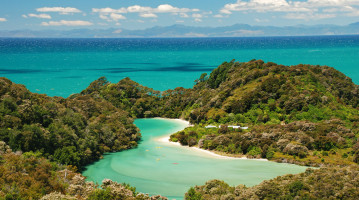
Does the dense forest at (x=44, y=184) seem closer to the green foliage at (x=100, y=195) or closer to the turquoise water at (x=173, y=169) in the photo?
the green foliage at (x=100, y=195)

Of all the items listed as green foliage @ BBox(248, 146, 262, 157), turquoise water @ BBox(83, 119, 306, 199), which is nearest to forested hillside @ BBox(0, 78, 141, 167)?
turquoise water @ BBox(83, 119, 306, 199)

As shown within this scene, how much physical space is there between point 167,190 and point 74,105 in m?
22.8

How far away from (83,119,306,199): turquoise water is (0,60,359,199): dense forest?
1903mm

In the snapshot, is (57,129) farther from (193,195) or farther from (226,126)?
(226,126)

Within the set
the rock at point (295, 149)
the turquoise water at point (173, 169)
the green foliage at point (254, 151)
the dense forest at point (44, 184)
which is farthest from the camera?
the green foliage at point (254, 151)

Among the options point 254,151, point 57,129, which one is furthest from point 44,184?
point 254,151

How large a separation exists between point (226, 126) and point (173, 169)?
12.4 metres

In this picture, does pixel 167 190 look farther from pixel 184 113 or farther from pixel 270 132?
pixel 184 113

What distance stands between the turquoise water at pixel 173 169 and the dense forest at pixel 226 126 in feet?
6.24

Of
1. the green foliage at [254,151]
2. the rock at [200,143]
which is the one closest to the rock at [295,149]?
the green foliage at [254,151]

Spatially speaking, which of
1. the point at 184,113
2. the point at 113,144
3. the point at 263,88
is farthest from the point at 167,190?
the point at 184,113

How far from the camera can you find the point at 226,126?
1805 inches

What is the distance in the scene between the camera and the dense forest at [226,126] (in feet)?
83.6

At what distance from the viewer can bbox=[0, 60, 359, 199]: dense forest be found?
83.6 feet
